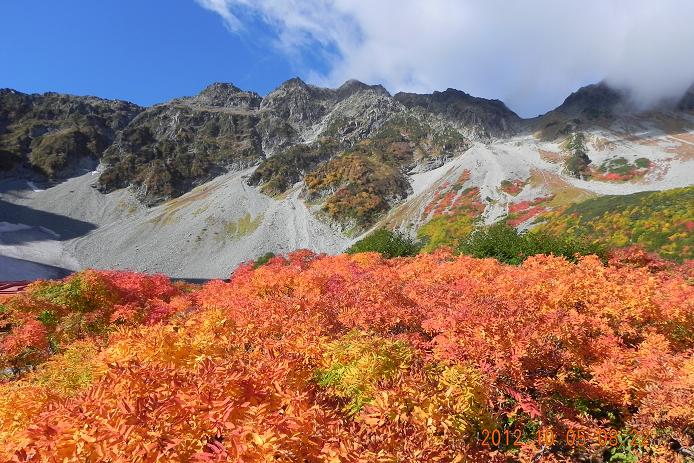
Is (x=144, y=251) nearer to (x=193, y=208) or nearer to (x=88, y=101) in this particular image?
(x=193, y=208)

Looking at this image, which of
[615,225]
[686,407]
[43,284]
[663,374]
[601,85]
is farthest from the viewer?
[601,85]

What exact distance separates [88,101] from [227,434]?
207 m

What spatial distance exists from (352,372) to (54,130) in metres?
173

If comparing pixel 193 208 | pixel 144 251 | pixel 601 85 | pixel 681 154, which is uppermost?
pixel 601 85

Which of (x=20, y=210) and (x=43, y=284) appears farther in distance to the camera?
(x=20, y=210)

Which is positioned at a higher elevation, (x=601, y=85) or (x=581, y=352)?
Answer: (x=601, y=85)

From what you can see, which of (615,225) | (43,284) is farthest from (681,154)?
(43,284)

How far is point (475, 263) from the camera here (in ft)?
54.9

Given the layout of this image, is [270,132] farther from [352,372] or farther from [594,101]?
[352,372]

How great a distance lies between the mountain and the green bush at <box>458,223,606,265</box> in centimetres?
2489

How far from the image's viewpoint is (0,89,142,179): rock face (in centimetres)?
11625

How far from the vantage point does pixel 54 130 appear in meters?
140

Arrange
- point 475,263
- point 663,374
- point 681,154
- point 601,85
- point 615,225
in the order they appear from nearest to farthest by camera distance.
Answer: point 663,374
point 475,263
point 615,225
point 681,154
point 601,85

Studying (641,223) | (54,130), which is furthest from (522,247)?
(54,130)
